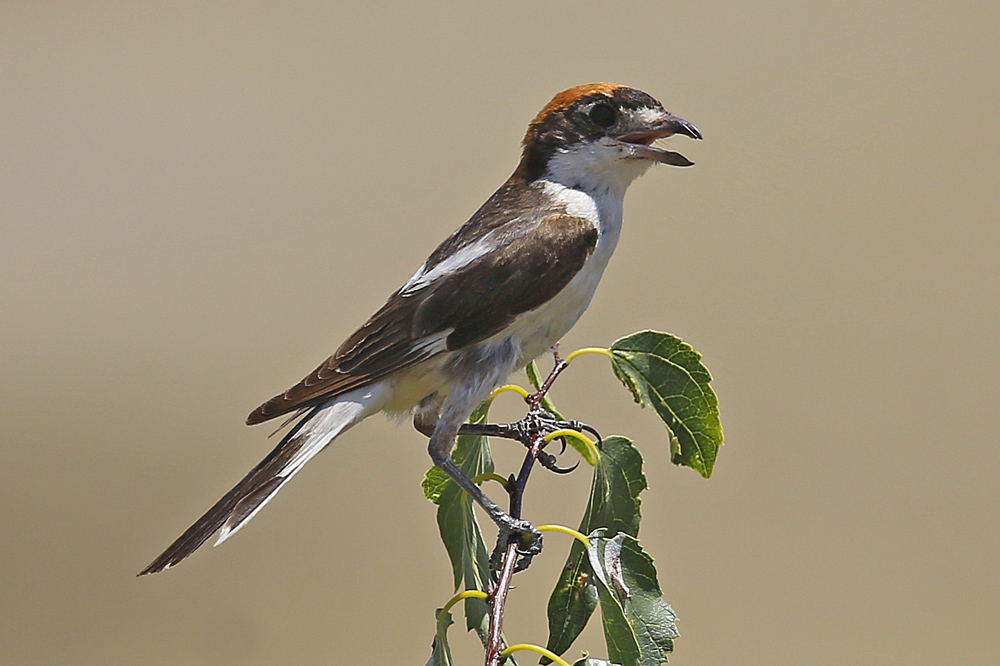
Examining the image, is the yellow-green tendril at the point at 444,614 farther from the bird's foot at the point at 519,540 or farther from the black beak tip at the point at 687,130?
the black beak tip at the point at 687,130

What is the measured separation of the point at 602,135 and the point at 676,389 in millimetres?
713

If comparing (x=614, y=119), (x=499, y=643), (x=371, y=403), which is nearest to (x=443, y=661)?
(x=499, y=643)

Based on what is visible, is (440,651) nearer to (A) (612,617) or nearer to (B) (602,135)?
(A) (612,617)

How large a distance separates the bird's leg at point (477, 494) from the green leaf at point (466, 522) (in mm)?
37

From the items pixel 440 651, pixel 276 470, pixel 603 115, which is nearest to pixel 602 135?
pixel 603 115

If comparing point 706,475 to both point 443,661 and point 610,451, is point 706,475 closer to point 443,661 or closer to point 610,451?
point 610,451

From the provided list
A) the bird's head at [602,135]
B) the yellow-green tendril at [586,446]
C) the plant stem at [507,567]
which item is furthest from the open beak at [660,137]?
the yellow-green tendril at [586,446]

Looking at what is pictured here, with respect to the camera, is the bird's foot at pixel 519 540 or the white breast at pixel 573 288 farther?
the white breast at pixel 573 288

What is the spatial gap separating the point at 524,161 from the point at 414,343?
0.60 meters

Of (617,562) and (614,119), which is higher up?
(614,119)

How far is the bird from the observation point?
6.74 feet

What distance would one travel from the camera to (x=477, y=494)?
1912mm

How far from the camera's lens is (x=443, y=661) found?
1.67 metres

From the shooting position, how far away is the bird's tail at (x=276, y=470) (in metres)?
1.74
